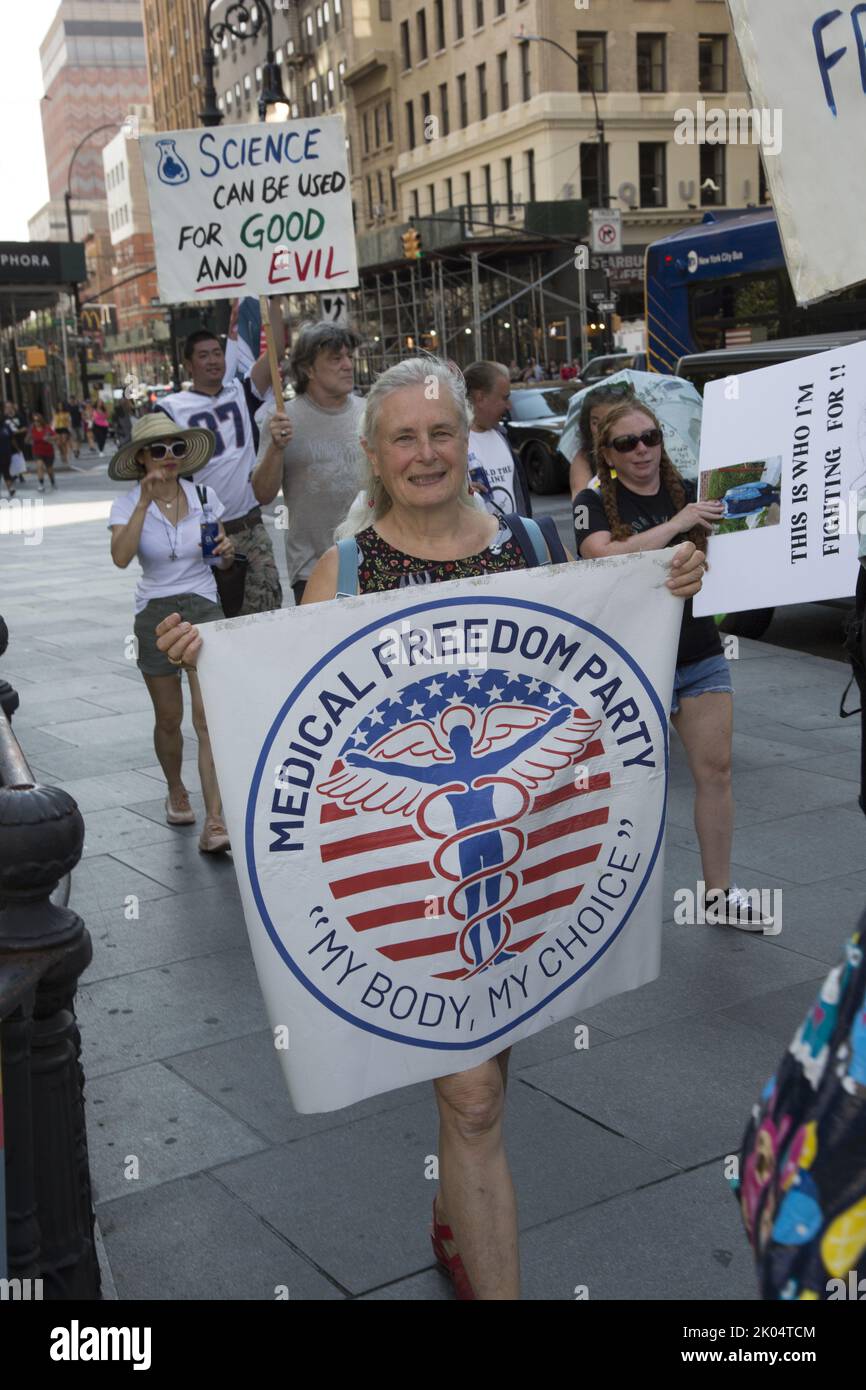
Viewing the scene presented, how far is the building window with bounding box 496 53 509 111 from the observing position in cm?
5844

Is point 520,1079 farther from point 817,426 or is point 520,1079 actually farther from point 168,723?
point 168,723

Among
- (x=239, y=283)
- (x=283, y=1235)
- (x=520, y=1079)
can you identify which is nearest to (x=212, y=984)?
(x=520, y=1079)

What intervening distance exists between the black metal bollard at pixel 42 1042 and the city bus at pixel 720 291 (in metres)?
14.9

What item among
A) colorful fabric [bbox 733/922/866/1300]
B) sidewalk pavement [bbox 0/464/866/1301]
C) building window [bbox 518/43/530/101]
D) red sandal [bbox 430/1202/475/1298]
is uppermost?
building window [bbox 518/43/530/101]

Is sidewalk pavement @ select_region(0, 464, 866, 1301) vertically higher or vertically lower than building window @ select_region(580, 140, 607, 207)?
lower

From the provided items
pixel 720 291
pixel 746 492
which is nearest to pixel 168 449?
pixel 746 492

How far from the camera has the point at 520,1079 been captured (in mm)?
4164

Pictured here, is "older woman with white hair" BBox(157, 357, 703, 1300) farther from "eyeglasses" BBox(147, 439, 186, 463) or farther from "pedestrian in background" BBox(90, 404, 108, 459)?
"pedestrian in background" BBox(90, 404, 108, 459)

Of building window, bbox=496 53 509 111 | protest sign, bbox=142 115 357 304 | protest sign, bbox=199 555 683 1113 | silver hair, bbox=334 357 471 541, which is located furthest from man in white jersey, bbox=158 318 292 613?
building window, bbox=496 53 509 111

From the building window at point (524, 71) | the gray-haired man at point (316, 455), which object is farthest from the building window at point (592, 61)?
the gray-haired man at point (316, 455)

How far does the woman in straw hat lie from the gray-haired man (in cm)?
32

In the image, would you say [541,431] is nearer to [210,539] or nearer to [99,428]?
[210,539]

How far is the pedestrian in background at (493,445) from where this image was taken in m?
7.23
